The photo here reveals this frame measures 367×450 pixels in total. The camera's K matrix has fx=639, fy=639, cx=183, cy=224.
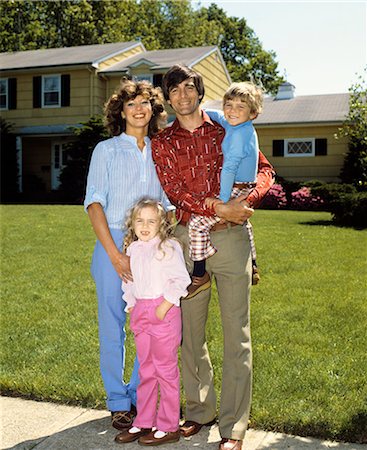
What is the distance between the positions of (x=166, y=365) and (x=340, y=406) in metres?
1.33

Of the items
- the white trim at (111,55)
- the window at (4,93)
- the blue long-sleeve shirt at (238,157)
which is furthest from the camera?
the window at (4,93)

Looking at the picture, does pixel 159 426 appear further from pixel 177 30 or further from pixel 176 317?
pixel 177 30

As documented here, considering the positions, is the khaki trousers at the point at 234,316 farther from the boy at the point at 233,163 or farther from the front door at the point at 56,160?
the front door at the point at 56,160

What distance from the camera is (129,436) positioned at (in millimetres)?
3949

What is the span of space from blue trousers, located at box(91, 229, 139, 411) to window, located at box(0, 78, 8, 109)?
2340 cm

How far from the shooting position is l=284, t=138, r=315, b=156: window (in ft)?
76.2

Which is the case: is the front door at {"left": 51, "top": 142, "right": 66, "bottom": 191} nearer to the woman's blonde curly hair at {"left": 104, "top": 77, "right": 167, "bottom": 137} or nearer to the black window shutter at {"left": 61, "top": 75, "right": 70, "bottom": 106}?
the black window shutter at {"left": 61, "top": 75, "right": 70, "bottom": 106}

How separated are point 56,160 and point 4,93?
3407 millimetres

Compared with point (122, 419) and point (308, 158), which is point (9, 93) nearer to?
point (308, 158)

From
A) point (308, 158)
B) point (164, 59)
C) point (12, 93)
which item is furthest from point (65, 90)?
point (308, 158)

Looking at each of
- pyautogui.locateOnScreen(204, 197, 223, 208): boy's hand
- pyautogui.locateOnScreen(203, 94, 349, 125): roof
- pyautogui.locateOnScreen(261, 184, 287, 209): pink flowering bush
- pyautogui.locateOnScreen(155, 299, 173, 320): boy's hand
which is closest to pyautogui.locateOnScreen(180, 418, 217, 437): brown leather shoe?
pyautogui.locateOnScreen(155, 299, 173, 320): boy's hand

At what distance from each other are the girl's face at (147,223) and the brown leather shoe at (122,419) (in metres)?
1.17

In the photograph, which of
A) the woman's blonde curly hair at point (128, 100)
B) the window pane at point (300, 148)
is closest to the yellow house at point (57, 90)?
the window pane at point (300, 148)

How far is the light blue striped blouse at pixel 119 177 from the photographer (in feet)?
13.1
